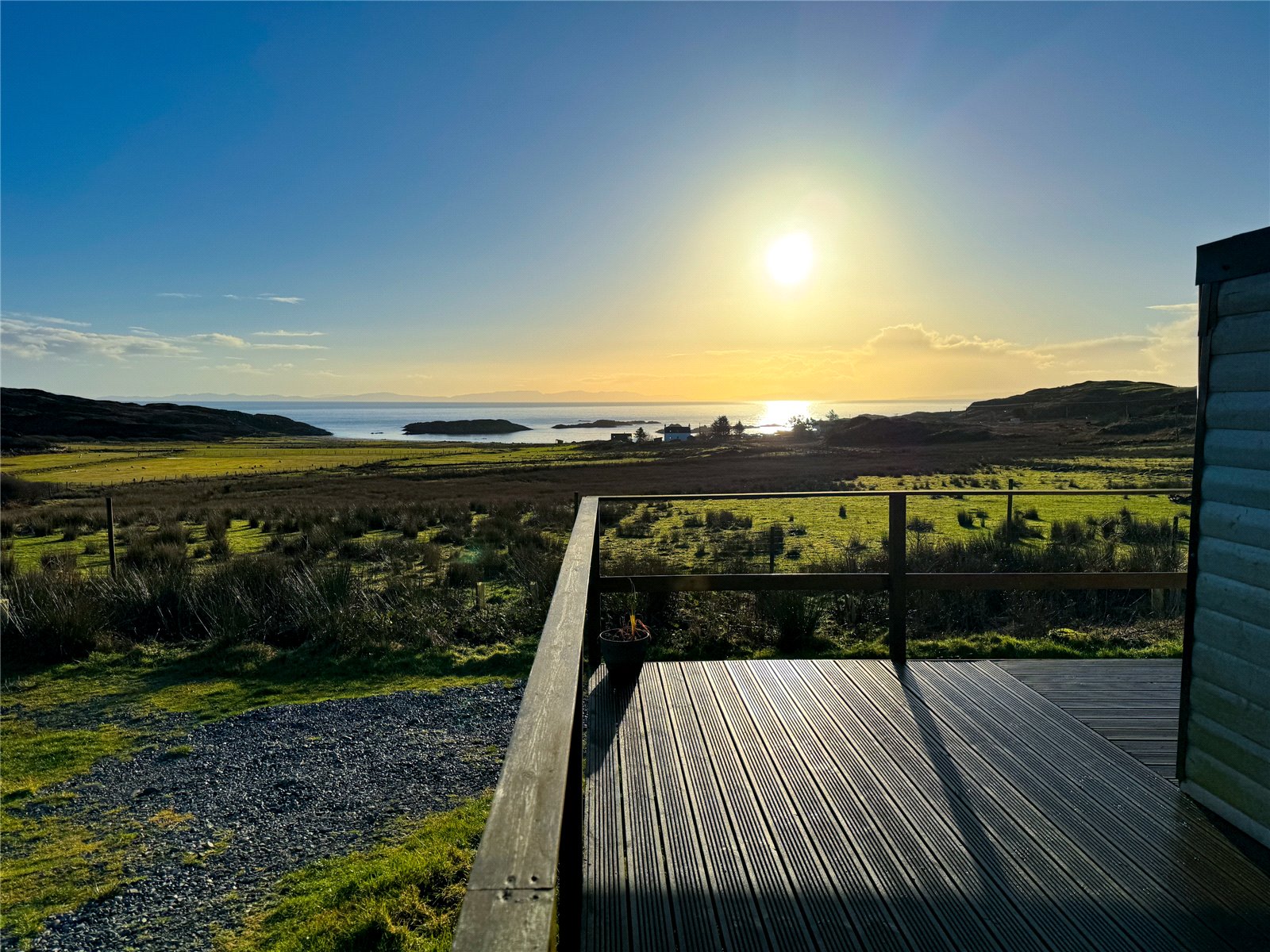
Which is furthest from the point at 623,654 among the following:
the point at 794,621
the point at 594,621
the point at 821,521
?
the point at 821,521

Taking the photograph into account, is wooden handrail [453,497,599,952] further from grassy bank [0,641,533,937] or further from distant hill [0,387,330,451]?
distant hill [0,387,330,451]

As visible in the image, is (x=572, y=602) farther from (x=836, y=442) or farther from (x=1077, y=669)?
(x=836, y=442)

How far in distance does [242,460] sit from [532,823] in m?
60.6

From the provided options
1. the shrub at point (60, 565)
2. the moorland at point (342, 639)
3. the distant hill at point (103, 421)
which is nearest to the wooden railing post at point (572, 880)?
the moorland at point (342, 639)

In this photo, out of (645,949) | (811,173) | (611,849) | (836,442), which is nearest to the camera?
(645,949)

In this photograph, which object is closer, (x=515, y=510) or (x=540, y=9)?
(x=540, y=9)

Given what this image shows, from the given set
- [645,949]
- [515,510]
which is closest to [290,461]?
[515,510]

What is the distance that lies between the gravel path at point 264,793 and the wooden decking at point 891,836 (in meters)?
2.38

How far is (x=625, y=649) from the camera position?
4.23m

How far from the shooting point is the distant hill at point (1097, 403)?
1993 inches

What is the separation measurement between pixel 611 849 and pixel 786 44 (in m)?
9.23

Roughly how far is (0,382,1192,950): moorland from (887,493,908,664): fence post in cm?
151

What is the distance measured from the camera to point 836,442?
191 ft

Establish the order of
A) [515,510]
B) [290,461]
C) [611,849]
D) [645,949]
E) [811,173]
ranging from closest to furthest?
[645,949], [611,849], [811,173], [515,510], [290,461]
